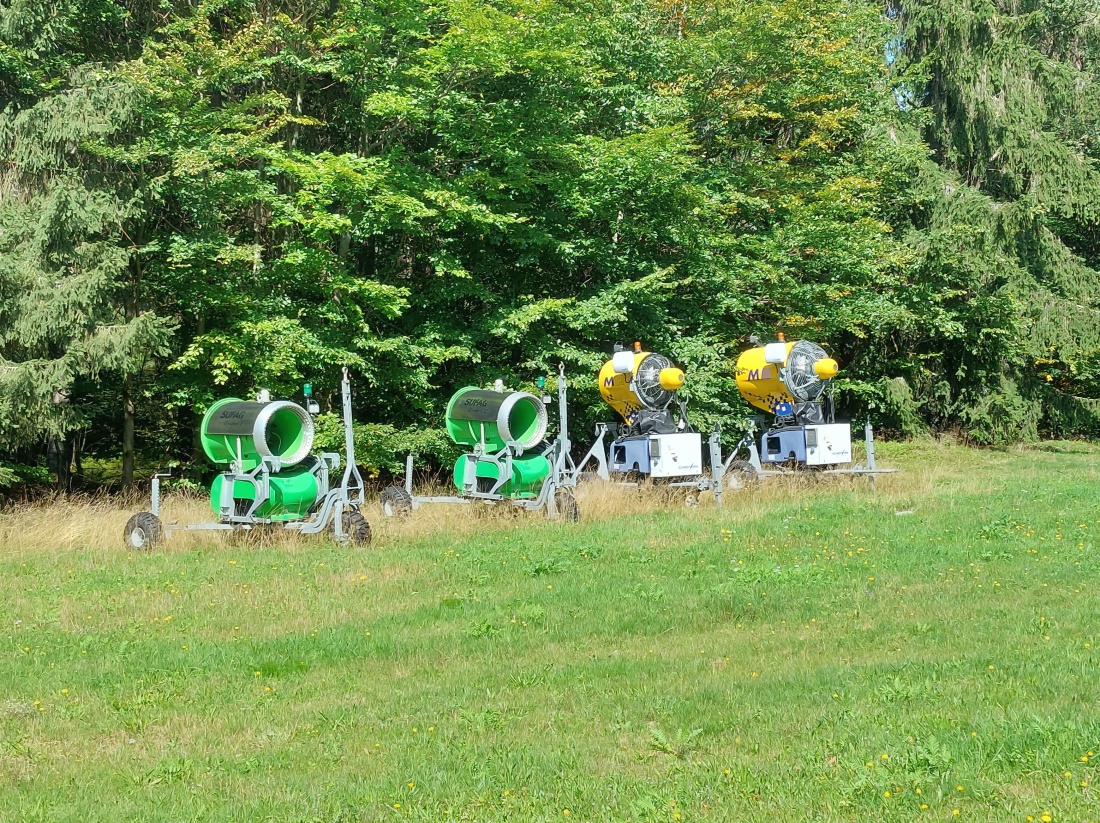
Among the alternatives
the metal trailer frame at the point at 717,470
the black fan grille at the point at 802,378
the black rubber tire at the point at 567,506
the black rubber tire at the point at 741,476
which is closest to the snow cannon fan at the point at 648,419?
the metal trailer frame at the point at 717,470

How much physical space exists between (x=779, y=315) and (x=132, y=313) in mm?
13945

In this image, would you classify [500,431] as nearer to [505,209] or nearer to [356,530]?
[356,530]

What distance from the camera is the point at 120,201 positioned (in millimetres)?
17547

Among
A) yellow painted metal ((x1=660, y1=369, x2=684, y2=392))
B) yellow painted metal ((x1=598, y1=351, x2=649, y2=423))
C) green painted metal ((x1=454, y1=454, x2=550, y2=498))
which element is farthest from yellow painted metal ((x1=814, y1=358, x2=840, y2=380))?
green painted metal ((x1=454, y1=454, x2=550, y2=498))

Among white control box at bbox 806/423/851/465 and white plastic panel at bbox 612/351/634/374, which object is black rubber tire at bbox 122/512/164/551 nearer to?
white plastic panel at bbox 612/351/634/374

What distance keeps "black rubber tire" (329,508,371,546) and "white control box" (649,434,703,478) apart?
6337 millimetres

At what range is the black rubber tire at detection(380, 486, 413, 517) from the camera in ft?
52.9

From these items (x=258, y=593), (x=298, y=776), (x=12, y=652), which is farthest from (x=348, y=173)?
(x=298, y=776)

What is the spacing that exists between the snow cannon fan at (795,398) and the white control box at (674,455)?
2.38 metres

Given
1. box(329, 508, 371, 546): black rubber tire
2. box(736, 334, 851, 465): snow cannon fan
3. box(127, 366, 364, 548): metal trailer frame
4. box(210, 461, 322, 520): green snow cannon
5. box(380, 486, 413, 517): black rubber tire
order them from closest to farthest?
box(329, 508, 371, 546): black rubber tire → box(127, 366, 364, 548): metal trailer frame → box(210, 461, 322, 520): green snow cannon → box(380, 486, 413, 517): black rubber tire → box(736, 334, 851, 465): snow cannon fan

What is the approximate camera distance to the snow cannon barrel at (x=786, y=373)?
65.3 feet

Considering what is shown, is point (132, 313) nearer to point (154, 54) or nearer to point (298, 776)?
point (154, 54)

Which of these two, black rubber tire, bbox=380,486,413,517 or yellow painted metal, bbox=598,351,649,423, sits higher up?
yellow painted metal, bbox=598,351,649,423

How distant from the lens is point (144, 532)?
1327 cm
